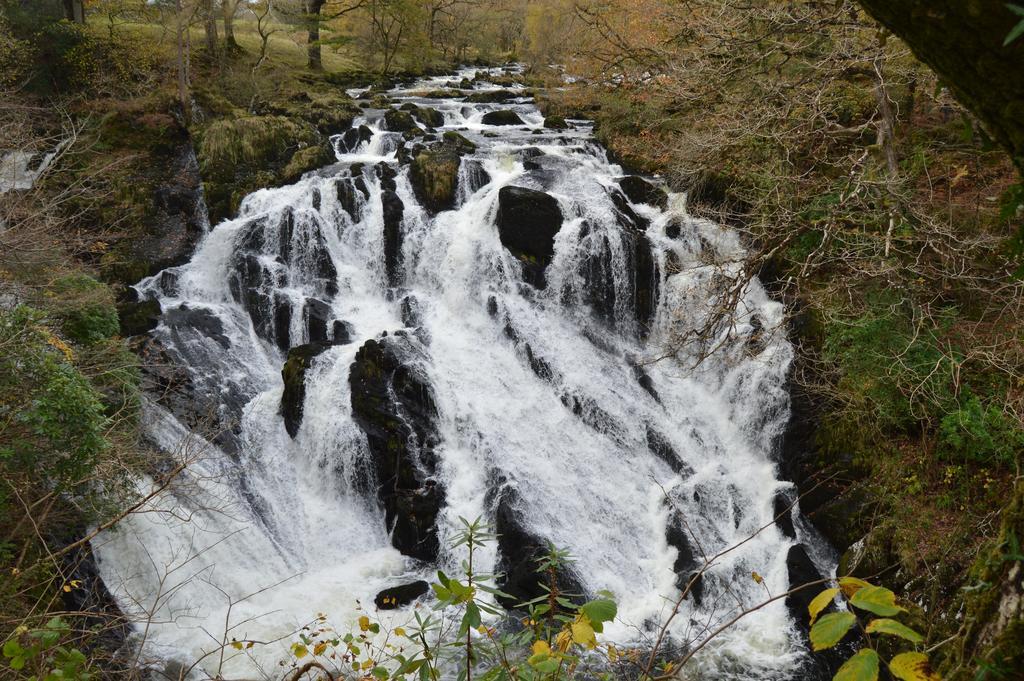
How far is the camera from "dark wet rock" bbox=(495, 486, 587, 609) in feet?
27.4

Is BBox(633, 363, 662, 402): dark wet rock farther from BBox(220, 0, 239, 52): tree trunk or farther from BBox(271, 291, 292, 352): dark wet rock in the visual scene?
BBox(220, 0, 239, 52): tree trunk

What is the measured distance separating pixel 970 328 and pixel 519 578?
7014 millimetres

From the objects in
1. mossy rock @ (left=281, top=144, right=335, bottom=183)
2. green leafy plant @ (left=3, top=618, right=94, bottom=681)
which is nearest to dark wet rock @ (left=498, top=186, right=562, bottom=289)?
mossy rock @ (left=281, top=144, right=335, bottom=183)

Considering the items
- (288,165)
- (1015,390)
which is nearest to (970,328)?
(1015,390)

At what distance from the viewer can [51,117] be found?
52.2ft

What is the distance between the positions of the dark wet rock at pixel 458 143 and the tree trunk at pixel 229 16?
331 inches

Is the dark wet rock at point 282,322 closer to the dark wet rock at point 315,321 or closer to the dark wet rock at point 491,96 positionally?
the dark wet rock at point 315,321

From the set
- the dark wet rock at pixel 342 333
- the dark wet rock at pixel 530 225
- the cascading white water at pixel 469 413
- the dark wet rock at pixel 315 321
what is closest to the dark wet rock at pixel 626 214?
the cascading white water at pixel 469 413

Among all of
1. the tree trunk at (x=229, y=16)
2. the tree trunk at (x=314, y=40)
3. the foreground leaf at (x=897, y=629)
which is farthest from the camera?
the tree trunk at (x=314, y=40)

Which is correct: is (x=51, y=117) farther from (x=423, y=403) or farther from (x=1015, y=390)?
(x=1015, y=390)

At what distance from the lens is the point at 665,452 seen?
10.7 m

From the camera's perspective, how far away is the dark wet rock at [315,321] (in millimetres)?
12305

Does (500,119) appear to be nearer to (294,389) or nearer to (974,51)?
(294,389)

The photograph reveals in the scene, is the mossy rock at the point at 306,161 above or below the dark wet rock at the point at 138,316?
above
